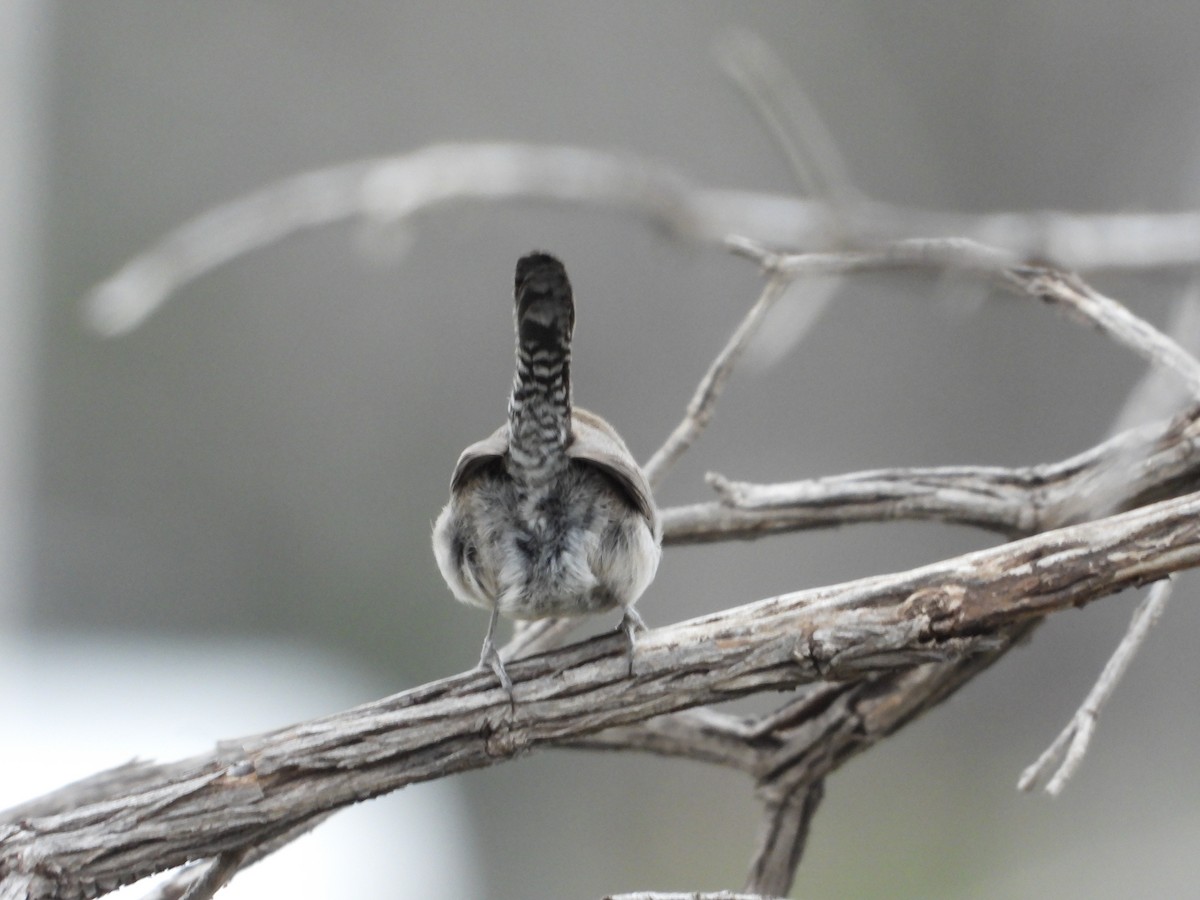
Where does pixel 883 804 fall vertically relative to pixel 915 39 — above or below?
below

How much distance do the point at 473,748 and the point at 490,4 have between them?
530cm

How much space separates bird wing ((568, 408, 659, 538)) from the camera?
186 cm

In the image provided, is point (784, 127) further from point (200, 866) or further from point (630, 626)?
point (200, 866)

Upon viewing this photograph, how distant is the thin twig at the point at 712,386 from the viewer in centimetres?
224

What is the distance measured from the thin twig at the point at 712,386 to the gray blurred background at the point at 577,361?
2.14 m

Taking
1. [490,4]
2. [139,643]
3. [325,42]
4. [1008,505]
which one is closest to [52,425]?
[139,643]

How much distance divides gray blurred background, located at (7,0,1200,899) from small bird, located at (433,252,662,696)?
8.31 feet

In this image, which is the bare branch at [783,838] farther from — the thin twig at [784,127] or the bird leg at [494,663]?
the thin twig at [784,127]

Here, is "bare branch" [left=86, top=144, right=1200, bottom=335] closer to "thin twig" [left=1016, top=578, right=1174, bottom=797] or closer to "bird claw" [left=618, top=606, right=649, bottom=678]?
"thin twig" [left=1016, top=578, right=1174, bottom=797]

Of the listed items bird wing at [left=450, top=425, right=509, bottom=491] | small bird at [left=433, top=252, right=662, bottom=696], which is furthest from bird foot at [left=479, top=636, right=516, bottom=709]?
bird wing at [left=450, top=425, right=509, bottom=491]

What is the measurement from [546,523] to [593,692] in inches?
13.4

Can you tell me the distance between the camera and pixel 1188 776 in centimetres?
461

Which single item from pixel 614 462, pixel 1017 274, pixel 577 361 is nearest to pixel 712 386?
pixel 614 462

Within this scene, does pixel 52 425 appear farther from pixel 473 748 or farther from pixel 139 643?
pixel 473 748
